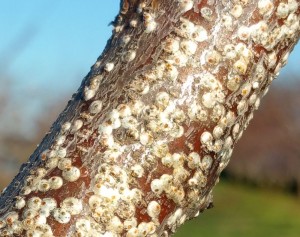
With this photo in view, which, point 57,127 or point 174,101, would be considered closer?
point 174,101

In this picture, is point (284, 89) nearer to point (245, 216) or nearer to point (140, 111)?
point (245, 216)

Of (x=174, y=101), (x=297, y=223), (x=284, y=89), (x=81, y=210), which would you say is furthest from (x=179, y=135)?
(x=284, y=89)

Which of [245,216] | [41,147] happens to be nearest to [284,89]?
[245,216]

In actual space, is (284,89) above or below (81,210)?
above

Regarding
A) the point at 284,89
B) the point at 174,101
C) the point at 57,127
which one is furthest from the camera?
the point at 284,89

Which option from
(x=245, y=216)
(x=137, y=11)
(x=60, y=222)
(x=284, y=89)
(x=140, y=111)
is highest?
(x=284, y=89)

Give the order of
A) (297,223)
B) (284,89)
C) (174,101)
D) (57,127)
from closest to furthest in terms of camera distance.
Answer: (174,101), (57,127), (297,223), (284,89)
